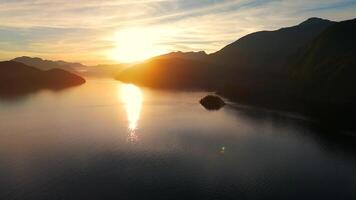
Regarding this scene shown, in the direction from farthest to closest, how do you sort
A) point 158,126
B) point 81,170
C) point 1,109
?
point 1,109 → point 158,126 → point 81,170

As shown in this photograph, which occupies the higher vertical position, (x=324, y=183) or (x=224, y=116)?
(x=224, y=116)

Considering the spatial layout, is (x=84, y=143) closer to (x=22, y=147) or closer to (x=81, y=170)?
(x=22, y=147)

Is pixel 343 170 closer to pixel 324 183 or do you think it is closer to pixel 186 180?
pixel 324 183

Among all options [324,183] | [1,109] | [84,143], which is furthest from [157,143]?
[1,109]

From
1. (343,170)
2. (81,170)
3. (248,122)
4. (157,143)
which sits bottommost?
(81,170)

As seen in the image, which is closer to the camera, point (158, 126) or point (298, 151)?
point (298, 151)

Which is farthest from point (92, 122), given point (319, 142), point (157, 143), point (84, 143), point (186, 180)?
point (319, 142)

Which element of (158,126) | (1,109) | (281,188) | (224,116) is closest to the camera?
(281,188)
